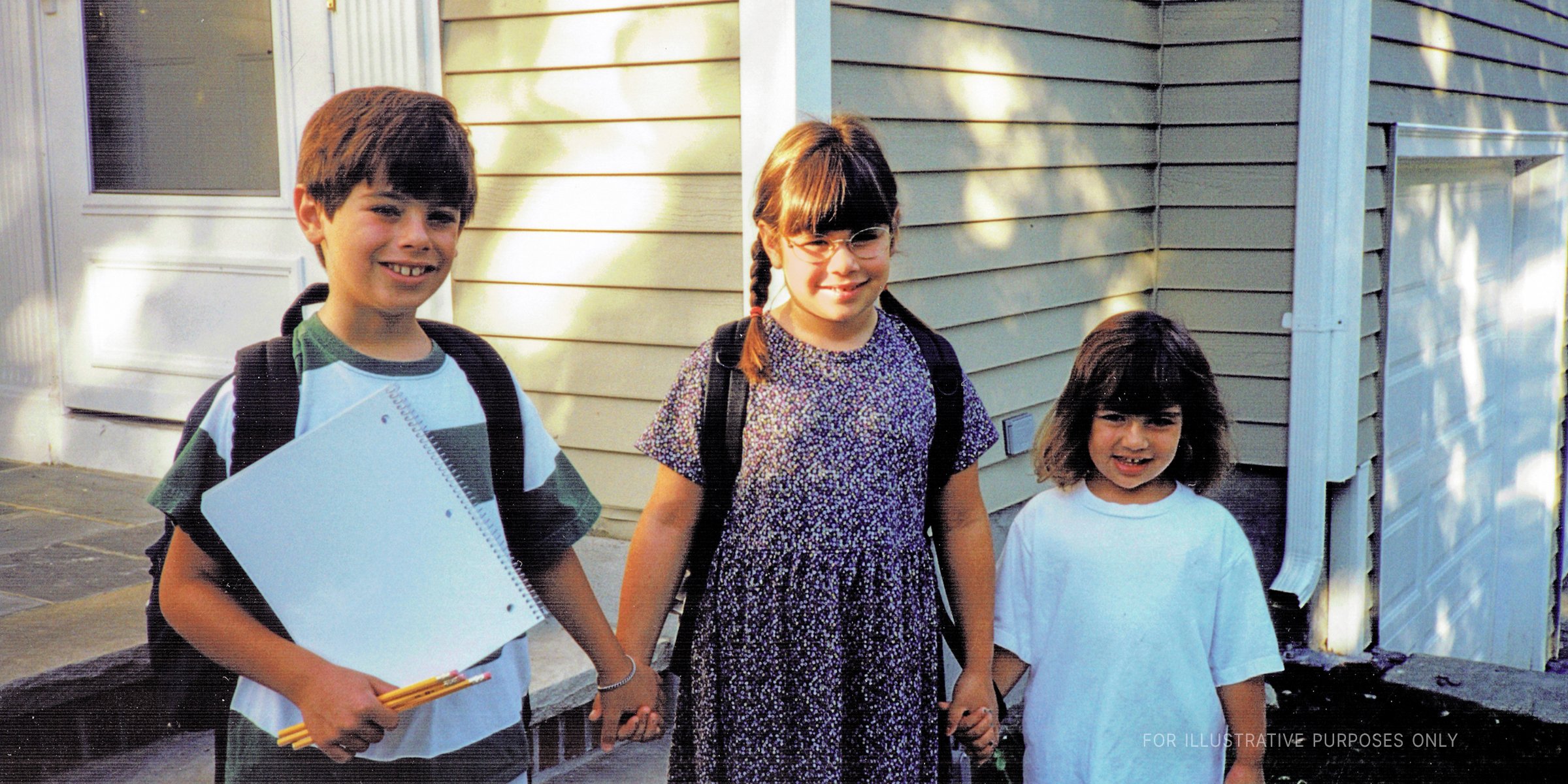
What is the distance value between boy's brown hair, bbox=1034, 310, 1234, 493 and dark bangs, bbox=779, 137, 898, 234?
0.49 m

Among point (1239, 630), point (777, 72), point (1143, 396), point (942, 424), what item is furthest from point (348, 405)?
point (777, 72)

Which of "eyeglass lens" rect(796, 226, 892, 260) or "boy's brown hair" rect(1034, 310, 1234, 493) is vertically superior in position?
"eyeglass lens" rect(796, 226, 892, 260)

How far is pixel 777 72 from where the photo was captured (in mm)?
3107

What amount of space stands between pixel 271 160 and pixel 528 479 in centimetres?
262

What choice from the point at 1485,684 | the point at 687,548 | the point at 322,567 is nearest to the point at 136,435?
the point at 687,548

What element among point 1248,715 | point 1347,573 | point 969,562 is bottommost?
point 1347,573

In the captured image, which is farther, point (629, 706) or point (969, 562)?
point (969, 562)

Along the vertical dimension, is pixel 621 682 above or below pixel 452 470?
below

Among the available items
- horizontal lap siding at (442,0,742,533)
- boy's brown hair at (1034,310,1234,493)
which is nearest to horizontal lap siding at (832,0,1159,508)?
horizontal lap siding at (442,0,742,533)

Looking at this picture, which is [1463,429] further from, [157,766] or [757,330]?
[157,766]

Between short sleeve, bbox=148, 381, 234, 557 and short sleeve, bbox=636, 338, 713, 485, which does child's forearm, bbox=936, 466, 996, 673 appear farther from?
short sleeve, bbox=148, 381, 234, 557

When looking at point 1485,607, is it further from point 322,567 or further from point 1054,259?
point 322,567

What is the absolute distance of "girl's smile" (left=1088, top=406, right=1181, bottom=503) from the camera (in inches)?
80.9

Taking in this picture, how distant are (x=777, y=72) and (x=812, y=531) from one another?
161cm
